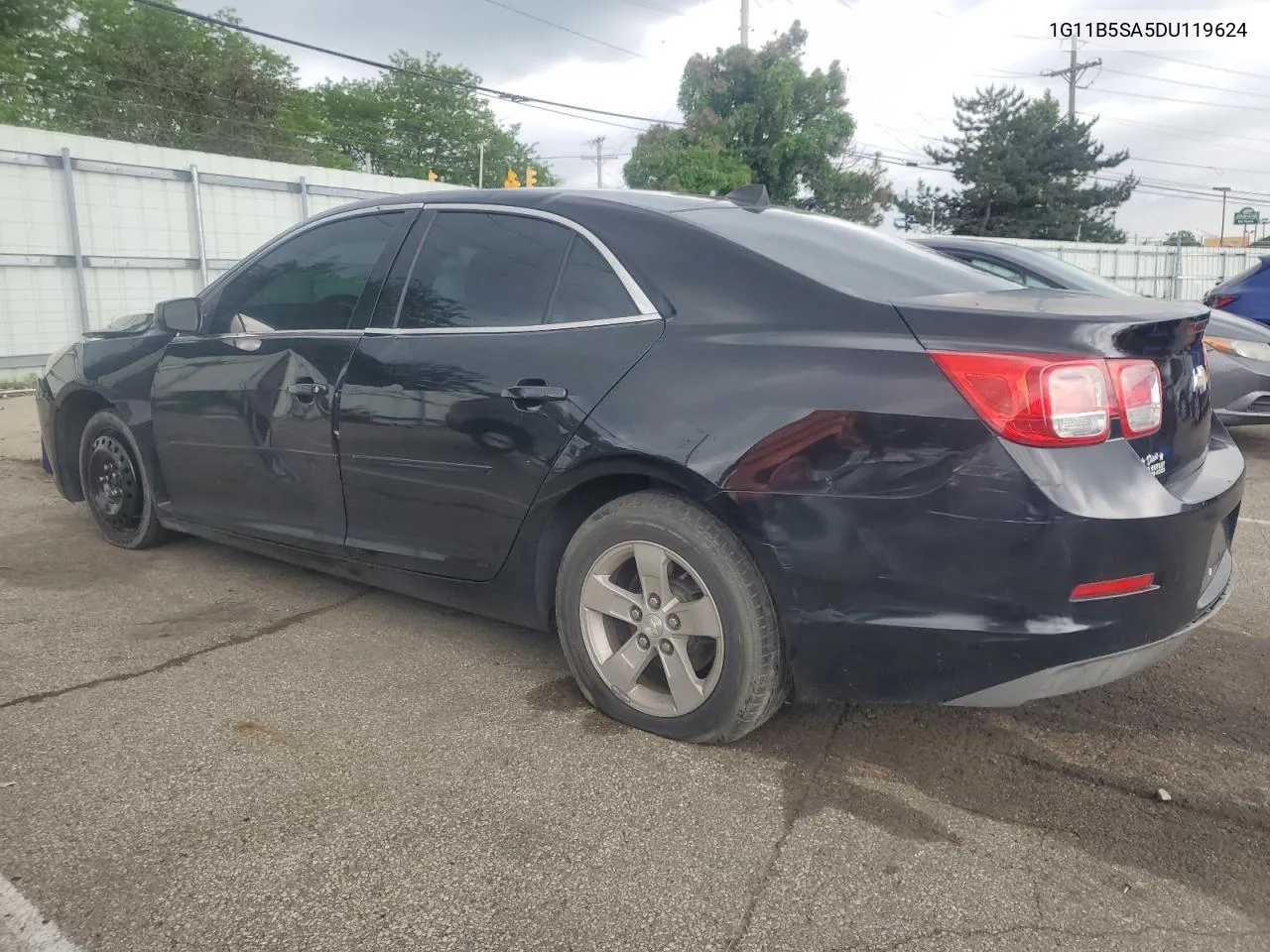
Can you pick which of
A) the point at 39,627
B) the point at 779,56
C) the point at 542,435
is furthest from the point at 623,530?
the point at 779,56

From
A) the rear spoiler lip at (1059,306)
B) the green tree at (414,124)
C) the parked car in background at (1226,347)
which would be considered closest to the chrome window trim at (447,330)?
the rear spoiler lip at (1059,306)

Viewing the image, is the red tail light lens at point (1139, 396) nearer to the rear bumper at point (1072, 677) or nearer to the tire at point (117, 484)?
the rear bumper at point (1072, 677)

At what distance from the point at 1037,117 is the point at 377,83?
35.2 m

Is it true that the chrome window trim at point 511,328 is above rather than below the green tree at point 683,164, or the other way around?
below

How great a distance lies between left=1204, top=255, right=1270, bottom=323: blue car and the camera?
339 inches

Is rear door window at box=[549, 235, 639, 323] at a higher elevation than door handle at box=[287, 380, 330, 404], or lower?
higher

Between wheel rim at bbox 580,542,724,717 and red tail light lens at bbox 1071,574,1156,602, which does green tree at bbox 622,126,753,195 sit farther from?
red tail light lens at bbox 1071,574,1156,602

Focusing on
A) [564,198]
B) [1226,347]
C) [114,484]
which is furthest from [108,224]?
[1226,347]

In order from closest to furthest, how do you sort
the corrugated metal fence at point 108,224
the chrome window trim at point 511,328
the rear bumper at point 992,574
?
the rear bumper at point 992,574, the chrome window trim at point 511,328, the corrugated metal fence at point 108,224

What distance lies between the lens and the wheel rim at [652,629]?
279cm

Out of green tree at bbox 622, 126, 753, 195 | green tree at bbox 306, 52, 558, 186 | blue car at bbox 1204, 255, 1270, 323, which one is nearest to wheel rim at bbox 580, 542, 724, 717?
blue car at bbox 1204, 255, 1270, 323

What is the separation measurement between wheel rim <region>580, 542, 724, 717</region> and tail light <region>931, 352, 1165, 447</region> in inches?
34.0

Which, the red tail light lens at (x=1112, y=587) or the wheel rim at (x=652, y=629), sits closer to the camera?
the red tail light lens at (x=1112, y=587)

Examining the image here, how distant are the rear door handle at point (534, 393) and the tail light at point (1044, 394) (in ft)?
3.58
